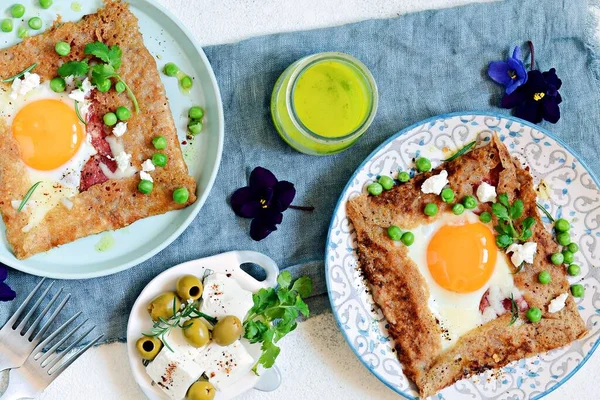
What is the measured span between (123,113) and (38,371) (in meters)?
1.52

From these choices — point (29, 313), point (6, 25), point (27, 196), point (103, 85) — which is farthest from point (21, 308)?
point (6, 25)

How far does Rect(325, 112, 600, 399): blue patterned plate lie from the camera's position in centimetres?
422

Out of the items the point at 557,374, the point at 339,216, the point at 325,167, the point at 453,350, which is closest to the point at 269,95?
the point at 325,167

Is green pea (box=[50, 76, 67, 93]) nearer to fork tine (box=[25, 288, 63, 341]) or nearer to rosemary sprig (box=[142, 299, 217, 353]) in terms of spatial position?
fork tine (box=[25, 288, 63, 341])

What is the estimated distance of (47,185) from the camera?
4113 mm

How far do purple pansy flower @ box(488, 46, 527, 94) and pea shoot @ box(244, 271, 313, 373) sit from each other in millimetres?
1639

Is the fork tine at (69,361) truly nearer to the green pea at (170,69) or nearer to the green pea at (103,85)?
the green pea at (103,85)

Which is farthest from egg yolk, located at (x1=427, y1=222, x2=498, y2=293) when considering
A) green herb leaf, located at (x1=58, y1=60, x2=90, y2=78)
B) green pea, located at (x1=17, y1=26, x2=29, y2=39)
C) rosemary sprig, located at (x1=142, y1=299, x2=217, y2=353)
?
green pea, located at (x1=17, y1=26, x2=29, y2=39)

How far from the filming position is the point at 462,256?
13.8ft

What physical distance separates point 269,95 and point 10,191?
154cm

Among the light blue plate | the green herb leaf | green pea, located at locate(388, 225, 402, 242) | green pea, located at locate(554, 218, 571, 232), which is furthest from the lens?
green pea, located at locate(554, 218, 571, 232)

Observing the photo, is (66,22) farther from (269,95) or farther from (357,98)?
(357,98)

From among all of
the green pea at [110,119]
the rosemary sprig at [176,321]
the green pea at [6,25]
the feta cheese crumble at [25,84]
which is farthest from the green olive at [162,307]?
the green pea at [6,25]

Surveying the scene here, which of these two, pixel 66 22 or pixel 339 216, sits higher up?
pixel 66 22
